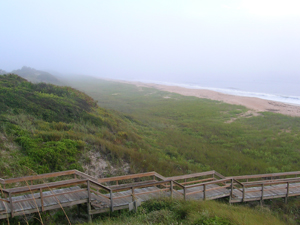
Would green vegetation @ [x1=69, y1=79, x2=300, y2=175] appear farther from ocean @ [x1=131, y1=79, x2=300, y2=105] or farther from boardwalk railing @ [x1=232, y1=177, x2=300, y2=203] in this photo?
ocean @ [x1=131, y1=79, x2=300, y2=105]

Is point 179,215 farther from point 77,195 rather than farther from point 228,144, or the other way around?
point 228,144

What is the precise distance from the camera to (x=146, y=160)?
9914mm

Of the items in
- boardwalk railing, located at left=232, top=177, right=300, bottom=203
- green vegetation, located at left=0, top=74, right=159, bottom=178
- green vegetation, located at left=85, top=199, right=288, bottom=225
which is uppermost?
green vegetation, located at left=0, top=74, right=159, bottom=178

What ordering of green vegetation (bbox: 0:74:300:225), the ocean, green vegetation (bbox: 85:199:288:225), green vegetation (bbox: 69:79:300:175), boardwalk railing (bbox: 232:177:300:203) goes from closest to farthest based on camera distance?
green vegetation (bbox: 85:199:288:225), green vegetation (bbox: 0:74:300:225), boardwalk railing (bbox: 232:177:300:203), green vegetation (bbox: 69:79:300:175), the ocean

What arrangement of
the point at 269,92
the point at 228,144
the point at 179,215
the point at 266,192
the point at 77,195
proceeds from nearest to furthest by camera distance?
the point at 179,215 < the point at 77,195 < the point at 266,192 < the point at 228,144 < the point at 269,92

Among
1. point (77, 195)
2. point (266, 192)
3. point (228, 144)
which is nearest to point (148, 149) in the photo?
point (266, 192)

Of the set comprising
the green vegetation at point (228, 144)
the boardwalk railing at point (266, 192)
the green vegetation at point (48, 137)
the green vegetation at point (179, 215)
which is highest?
the green vegetation at point (48, 137)

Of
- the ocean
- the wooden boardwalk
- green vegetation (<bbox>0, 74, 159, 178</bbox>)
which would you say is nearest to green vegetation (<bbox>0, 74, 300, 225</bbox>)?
green vegetation (<bbox>0, 74, 159, 178</bbox>)

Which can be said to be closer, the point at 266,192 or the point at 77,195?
the point at 77,195

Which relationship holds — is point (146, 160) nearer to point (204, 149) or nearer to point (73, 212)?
point (73, 212)

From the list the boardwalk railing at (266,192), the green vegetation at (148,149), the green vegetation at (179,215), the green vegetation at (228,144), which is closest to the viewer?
the green vegetation at (179,215)

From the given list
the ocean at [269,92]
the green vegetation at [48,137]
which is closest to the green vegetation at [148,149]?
the green vegetation at [48,137]

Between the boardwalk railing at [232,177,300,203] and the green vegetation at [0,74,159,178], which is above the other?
the green vegetation at [0,74,159,178]

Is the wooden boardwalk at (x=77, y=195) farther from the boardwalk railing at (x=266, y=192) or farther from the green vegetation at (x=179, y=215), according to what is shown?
the green vegetation at (x=179, y=215)
